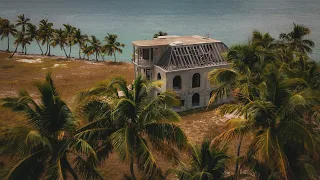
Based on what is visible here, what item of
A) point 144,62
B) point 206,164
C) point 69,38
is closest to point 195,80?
point 144,62

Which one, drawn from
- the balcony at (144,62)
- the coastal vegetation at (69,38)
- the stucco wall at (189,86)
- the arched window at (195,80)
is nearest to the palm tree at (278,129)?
the stucco wall at (189,86)

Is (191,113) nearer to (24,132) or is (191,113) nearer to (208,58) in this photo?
(208,58)

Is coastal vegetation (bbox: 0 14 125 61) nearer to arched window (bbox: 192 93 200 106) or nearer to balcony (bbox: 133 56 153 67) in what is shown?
balcony (bbox: 133 56 153 67)

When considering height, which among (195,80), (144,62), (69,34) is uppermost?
(69,34)

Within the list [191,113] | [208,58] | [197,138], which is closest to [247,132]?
[197,138]

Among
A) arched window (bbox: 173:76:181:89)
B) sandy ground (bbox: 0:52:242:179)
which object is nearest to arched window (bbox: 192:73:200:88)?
arched window (bbox: 173:76:181:89)

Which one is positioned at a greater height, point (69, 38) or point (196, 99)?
point (69, 38)

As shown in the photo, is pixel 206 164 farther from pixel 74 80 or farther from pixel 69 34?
pixel 69 34

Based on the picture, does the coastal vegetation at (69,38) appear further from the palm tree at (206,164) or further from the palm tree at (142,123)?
the palm tree at (206,164)
